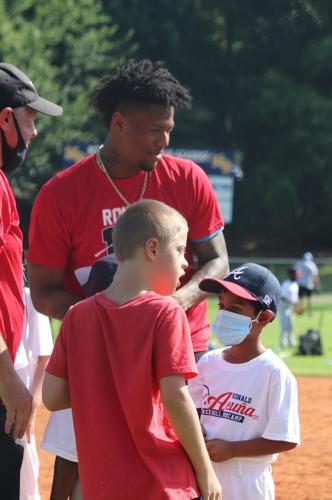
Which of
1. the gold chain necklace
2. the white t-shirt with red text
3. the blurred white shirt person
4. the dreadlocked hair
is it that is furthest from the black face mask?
the blurred white shirt person

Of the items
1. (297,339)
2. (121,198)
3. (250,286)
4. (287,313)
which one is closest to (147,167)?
(121,198)

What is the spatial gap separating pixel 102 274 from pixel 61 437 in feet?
3.15

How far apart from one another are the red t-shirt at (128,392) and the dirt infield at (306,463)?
3.90m

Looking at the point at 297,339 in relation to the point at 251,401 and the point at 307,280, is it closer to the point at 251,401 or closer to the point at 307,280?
the point at 307,280

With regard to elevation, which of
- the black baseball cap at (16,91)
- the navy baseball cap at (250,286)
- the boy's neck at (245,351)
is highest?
the black baseball cap at (16,91)

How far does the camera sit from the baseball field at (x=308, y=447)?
777 centimetres

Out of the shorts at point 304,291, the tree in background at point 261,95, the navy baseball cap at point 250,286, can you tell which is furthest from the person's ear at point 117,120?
the tree in background at point 261,95

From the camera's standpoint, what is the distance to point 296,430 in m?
4.29

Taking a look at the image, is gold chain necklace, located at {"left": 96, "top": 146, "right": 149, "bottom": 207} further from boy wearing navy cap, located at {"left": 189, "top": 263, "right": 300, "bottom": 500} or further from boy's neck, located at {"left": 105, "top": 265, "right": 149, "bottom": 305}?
boy's neck, located at {"left": 105, "top": 265, "right": 149, "bottom": 305}

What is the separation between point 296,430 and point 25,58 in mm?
35020

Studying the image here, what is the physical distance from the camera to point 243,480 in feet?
14.3

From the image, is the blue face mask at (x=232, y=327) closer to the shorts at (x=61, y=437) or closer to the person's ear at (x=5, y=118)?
the shorts at (x=61, y=437)

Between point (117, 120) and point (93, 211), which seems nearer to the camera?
point (93, 211)

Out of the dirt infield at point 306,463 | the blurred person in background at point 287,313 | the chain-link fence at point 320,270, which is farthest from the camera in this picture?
the chain-link fence at point 320,270
